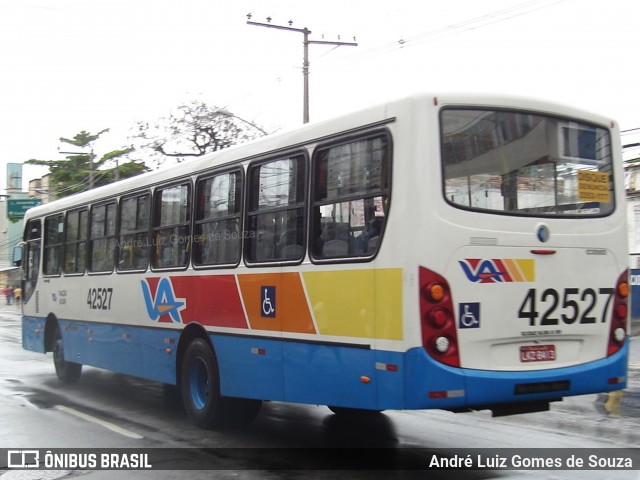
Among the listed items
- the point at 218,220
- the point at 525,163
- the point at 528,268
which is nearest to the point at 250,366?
the point at 218,220

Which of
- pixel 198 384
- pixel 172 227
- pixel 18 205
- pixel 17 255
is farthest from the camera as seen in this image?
pixel 18 205

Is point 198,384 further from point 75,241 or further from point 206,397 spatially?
point 75,241

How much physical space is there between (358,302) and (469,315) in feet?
3.06

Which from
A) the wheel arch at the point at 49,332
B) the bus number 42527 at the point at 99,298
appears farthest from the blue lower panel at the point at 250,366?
the wheel arch at the point at 49,332

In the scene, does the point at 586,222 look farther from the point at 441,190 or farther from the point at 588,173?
the point at 441,190

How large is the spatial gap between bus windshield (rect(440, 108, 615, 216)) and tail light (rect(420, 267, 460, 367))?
698mm

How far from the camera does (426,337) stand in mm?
6004

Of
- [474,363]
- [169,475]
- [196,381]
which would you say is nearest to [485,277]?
[474,363]

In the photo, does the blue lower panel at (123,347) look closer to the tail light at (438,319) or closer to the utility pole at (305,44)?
the tail light at (438,319)

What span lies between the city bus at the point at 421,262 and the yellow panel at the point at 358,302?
2 centimetres

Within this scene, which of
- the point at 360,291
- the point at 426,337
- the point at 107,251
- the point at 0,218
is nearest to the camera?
the point at 426,337

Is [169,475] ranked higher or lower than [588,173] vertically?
lower

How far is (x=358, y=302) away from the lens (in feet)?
21.3

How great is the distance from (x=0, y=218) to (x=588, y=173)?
75744mm
